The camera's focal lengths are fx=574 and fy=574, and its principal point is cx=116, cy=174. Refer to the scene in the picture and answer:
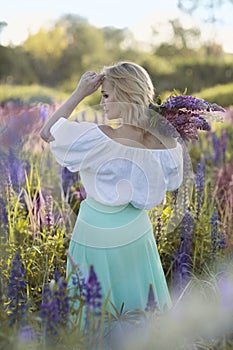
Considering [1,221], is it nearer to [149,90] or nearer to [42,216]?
[42,216]

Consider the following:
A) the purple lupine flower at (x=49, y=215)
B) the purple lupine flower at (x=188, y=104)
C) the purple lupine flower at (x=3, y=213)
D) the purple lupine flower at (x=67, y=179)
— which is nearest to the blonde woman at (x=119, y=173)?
the purple lupine flower at (x=188, y=104)

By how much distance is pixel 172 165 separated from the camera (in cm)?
191

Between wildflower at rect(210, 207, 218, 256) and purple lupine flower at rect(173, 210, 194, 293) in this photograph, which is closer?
purple lupine flower at rect(173, 210, 194, 293)

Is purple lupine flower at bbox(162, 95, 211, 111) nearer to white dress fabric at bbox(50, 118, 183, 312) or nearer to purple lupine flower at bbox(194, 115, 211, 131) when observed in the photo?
purple lupine flower at bbox(194, 115, 211, 131)

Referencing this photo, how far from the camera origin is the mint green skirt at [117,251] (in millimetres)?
1897

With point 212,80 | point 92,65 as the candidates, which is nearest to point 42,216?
point 212,80

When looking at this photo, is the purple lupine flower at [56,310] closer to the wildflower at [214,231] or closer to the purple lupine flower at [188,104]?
the purple lupine flower at [188,104]

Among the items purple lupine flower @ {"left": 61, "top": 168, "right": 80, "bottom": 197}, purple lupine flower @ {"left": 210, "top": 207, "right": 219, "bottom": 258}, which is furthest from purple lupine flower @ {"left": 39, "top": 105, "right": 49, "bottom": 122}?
purple lupine flower @ {"left": 210, "top": 207, "right": 219, "bottom": 258}

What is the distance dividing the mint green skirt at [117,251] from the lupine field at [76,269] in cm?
11

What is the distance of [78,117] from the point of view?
2.03 meters

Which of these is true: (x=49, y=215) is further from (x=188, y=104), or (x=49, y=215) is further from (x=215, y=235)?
(x=188, y=104)

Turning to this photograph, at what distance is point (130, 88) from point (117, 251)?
536mm

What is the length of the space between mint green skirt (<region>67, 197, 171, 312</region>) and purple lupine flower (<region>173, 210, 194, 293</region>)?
0.41m

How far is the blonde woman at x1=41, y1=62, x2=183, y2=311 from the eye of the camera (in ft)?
6.01
